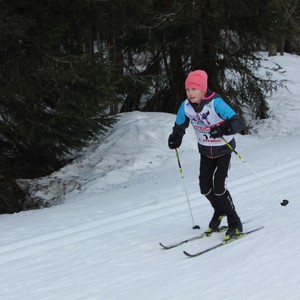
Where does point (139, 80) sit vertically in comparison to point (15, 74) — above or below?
below

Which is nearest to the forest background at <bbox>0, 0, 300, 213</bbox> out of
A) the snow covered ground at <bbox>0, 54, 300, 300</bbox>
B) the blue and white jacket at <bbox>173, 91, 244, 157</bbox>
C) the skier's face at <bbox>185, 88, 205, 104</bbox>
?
the snow covered ground at <bbox>0, 54, 300, 300</bbox>

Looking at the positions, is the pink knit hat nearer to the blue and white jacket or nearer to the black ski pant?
the blue and white jacket

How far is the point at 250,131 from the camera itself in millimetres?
A: 14922

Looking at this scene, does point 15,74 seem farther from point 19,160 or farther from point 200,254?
point 200,254

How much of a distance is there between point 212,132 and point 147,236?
1.71m

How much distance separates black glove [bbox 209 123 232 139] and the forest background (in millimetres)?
4011

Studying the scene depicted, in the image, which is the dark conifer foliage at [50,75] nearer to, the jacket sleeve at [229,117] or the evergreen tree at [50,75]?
the evergreen tree at [50,75]

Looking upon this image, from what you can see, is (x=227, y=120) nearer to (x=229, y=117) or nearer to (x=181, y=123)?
(x=229, y=117)

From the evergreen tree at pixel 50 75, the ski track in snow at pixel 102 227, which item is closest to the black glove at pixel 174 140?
the ski track in snow at pixel 102 227

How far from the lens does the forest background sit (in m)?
8.23

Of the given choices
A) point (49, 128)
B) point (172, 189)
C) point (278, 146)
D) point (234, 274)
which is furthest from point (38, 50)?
point (278, 146)

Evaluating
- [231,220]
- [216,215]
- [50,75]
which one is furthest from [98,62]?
[231,220]

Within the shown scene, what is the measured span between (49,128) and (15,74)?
1.40 m

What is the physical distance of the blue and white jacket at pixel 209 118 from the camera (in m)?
4.82
